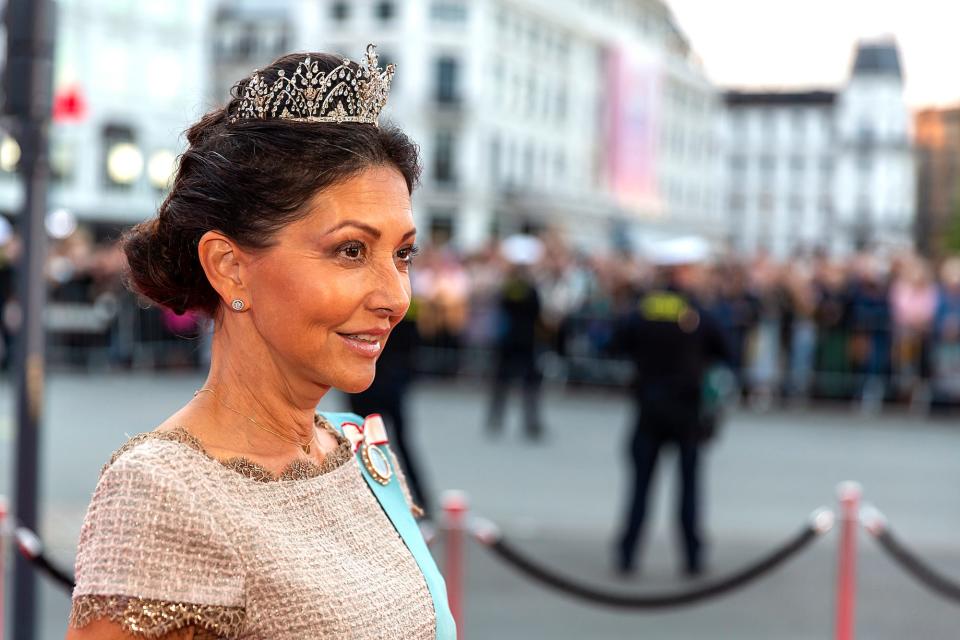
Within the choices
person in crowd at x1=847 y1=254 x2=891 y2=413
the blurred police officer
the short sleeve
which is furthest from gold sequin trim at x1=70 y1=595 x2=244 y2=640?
Result: person in crowd at x1=847 y1=254 x2=891 y2=413

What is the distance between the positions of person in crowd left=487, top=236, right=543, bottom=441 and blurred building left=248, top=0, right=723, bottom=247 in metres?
42.7

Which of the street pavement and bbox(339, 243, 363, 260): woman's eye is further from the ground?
bbox(339, 243, 363, 260): woman's eye

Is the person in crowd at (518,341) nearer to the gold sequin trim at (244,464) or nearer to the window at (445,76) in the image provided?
the gold sequin trim at (244,464)

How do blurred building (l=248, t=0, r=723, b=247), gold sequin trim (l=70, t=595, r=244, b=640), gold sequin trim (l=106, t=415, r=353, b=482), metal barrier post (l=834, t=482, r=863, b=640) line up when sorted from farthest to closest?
blurred building (l=248, t=0, r=723, b=247) < metal barrier post (l=834, t=482, r=863, b=640) < gold sequin trim (l=106, t=415, r=353, b=482) < gold sequin trim (l=70, t=595, r=244, b=640)

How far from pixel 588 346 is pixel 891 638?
12.4 m

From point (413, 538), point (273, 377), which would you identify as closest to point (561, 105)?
point (413, 538)

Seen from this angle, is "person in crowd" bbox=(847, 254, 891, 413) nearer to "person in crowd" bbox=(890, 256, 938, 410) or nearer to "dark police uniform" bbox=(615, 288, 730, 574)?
"person in crowd" bbox=(890, 256, 938, 410)

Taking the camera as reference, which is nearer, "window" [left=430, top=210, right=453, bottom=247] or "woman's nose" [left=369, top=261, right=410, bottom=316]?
"woman's nose" [left=369, top=261, right=410, bottom=316]

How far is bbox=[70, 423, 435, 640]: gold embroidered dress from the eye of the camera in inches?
66.8

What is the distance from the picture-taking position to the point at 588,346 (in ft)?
62.2

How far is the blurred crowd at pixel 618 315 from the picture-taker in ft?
55.9

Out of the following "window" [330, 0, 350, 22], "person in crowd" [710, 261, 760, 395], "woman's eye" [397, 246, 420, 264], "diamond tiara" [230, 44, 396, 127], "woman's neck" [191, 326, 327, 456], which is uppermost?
"window" [330, 0, 350, 22]

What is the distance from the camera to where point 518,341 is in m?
14.9

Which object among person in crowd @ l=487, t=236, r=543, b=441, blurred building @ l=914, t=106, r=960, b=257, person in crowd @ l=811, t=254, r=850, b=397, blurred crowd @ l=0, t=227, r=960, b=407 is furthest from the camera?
blurred building @ l=914, t=106, r=960, b=257
